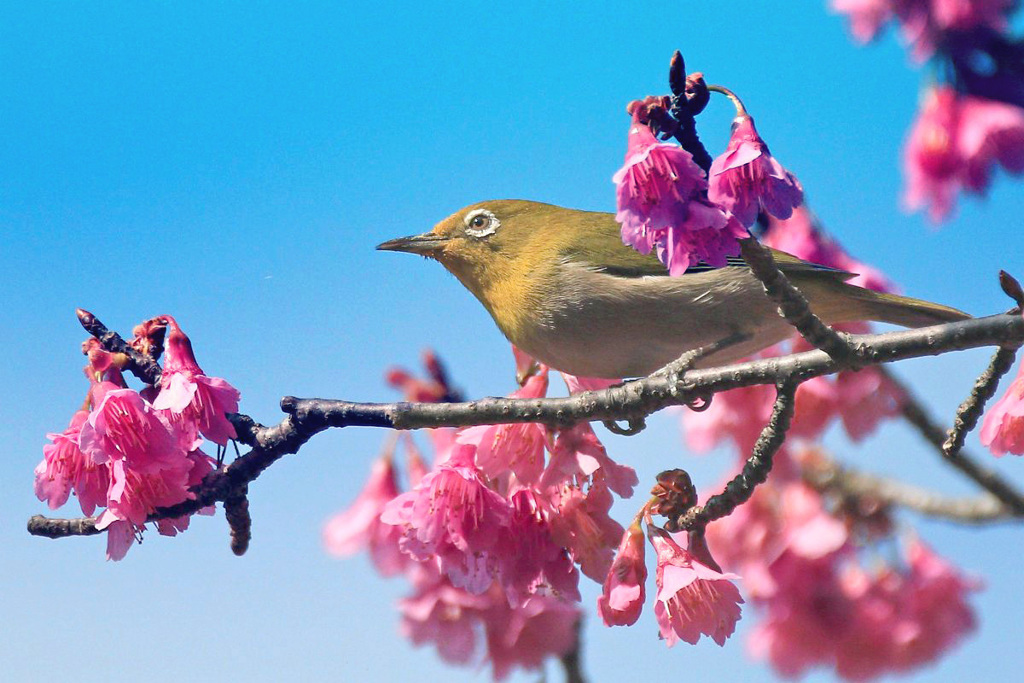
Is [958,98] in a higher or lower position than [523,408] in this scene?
higher

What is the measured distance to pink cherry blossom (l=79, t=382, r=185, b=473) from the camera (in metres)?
3.03

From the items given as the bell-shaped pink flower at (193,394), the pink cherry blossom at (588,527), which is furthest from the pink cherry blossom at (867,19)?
the bell-shaped pink flower at (193,394)

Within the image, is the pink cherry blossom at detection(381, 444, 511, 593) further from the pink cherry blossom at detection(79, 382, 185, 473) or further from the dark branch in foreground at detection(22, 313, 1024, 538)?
the pink cherry blossom at detection(79, 382, 185, 473)

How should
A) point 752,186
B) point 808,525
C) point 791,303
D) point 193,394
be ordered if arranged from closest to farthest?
point 752,186, point 791,303, point 193,394, point 808,525

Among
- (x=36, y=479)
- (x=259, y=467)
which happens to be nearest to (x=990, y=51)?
(x=259, y=467)

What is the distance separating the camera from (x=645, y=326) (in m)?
4.18

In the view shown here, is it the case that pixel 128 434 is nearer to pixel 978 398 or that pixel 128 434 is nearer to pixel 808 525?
pixel 978 398

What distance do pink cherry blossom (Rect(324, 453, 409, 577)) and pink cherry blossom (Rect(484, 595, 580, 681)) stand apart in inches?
23.2

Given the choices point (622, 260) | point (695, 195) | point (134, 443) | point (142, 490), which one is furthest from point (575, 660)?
point (695, 195)

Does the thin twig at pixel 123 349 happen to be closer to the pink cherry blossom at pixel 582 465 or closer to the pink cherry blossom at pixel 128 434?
the pink cherry blossom at pixel 128 434

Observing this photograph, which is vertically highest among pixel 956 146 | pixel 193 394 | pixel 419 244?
pixel 956 146

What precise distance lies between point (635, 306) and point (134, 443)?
2100 millimetres

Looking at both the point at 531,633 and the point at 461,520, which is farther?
the point at 531,633

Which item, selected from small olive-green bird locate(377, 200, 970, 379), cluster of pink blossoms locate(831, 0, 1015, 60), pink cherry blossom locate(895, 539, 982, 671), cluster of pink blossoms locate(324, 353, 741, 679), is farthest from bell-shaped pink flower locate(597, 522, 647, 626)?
cluster of pink blossoms locate(831, 0, 1015, 60)
